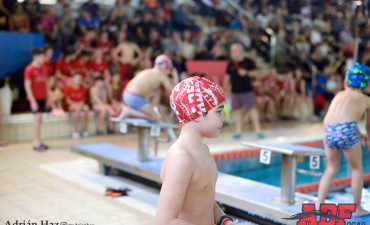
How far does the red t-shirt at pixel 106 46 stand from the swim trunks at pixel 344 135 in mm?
7255

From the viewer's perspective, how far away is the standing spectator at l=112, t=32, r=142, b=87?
9945 millimetres

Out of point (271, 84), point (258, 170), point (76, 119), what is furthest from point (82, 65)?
point (271, 84)

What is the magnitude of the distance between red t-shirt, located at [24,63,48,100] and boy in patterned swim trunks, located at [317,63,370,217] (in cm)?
508

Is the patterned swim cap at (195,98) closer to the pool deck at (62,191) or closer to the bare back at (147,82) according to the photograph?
the pool deck at (62,191)

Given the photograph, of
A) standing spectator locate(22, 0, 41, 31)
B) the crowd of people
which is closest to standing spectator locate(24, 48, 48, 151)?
the crowd of people

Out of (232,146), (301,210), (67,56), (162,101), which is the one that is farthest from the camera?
(162,101)

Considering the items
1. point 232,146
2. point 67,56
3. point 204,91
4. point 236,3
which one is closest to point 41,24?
point 67,56

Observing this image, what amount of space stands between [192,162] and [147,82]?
3.82 m

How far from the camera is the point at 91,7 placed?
10.7 metres

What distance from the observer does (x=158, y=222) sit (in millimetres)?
1587

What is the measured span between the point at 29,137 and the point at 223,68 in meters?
5.64

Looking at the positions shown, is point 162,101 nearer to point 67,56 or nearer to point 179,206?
point 67,56

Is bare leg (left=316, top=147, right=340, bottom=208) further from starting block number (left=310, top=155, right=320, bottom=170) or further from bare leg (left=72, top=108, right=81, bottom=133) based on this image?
bare leg (left=72, top=108, right=81, bottom=133)

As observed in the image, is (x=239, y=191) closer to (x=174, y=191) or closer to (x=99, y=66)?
(x=174, y=191)
